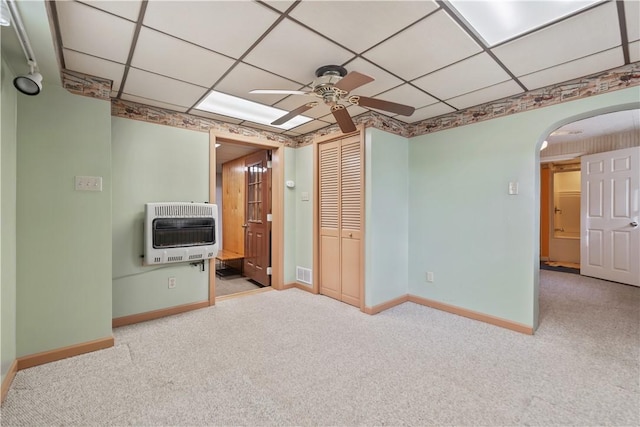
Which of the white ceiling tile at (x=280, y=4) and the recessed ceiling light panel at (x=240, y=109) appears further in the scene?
the recessed ceiling light panel at (x=240, y=109)

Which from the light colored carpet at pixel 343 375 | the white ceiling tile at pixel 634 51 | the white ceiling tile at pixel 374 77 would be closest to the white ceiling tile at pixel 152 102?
the white ceiling tile at pixel 374 77

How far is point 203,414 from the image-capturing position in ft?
5.50

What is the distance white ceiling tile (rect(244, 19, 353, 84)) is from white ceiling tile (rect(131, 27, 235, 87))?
0.29 m

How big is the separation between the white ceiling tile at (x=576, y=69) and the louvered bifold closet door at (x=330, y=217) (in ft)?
6.82

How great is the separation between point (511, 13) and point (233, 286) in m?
4.43

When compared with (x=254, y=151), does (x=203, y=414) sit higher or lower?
lower

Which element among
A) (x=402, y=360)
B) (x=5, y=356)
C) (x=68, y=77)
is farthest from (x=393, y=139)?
(x=5, y=356)

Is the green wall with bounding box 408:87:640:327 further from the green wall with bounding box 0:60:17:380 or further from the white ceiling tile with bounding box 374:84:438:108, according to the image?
the green wall with bounding box 0:60:17:380

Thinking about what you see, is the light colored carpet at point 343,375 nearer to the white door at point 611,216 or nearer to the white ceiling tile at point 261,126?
the white door at point 611,216

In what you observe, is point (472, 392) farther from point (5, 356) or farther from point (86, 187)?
point (86, 187)

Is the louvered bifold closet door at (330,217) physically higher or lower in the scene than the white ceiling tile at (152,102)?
lower

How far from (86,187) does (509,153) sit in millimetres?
3920

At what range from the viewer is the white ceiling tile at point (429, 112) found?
311cm

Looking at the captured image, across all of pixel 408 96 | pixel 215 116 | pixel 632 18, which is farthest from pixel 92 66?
pixel 632 18
